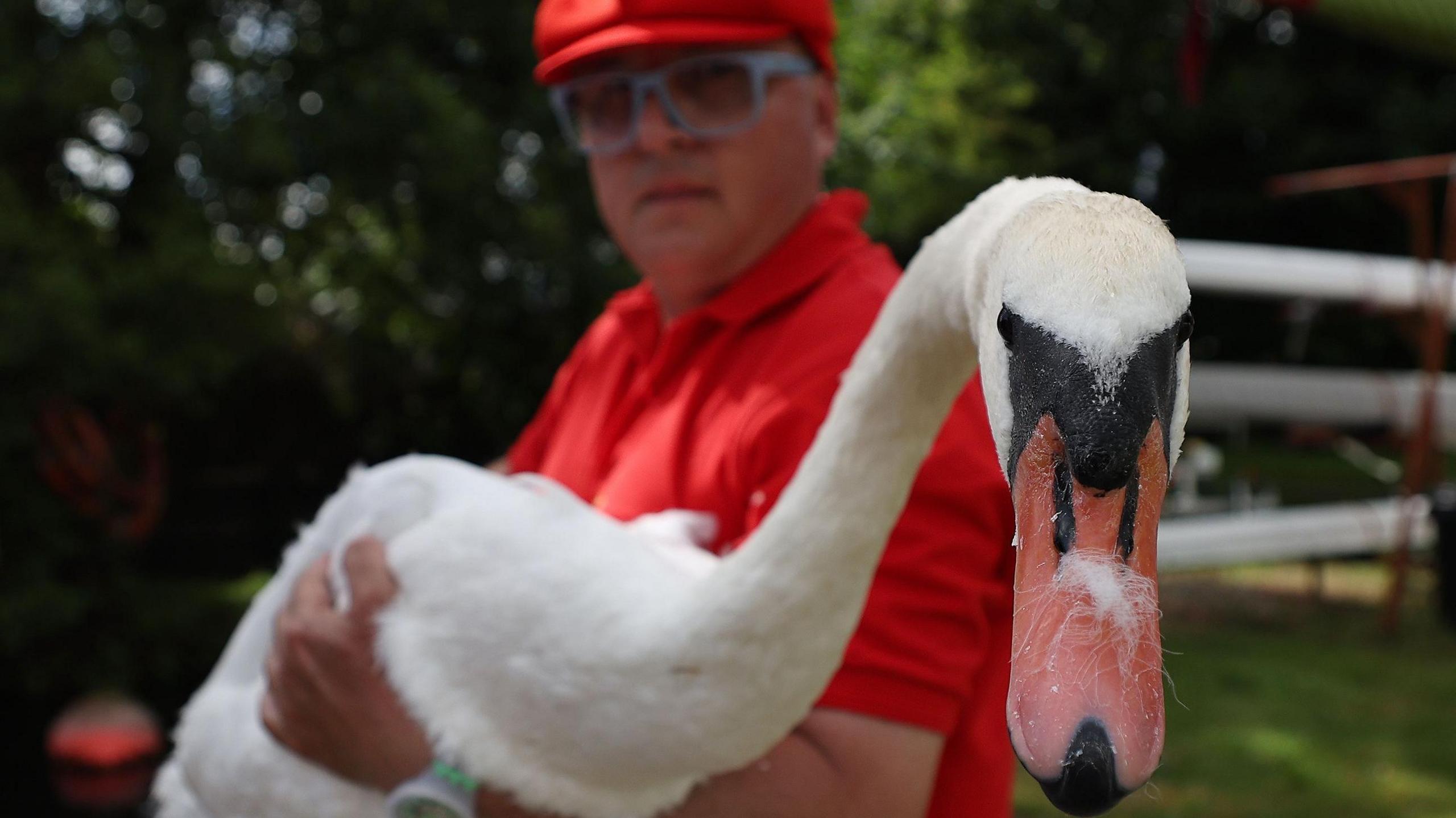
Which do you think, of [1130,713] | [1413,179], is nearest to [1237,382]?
[1413,179]

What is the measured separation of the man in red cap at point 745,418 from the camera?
121cm

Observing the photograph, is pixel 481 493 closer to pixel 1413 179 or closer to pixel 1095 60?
pixel 1413 179

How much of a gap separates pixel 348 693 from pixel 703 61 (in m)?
0.82

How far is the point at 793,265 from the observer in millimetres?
1502

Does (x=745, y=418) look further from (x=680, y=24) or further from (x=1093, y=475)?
(x=1093, y=475)

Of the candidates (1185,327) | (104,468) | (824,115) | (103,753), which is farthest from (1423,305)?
(1185,327)

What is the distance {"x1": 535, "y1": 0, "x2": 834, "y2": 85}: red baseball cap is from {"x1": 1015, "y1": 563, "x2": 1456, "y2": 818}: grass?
199 cm

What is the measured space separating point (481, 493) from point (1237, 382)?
7476mm

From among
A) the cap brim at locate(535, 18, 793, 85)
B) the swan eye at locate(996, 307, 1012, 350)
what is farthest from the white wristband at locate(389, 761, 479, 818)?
the cap brim at locate(535, 18, 793, 85)

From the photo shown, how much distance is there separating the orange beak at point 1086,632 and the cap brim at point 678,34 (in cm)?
90

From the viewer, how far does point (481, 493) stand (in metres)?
1.28

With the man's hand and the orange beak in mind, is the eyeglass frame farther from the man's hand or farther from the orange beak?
the orange beak

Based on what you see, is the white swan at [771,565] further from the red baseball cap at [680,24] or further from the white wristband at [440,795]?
the red baseball cap at [680,24]

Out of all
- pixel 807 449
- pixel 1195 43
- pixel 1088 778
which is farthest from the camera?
pixel 1195 43
